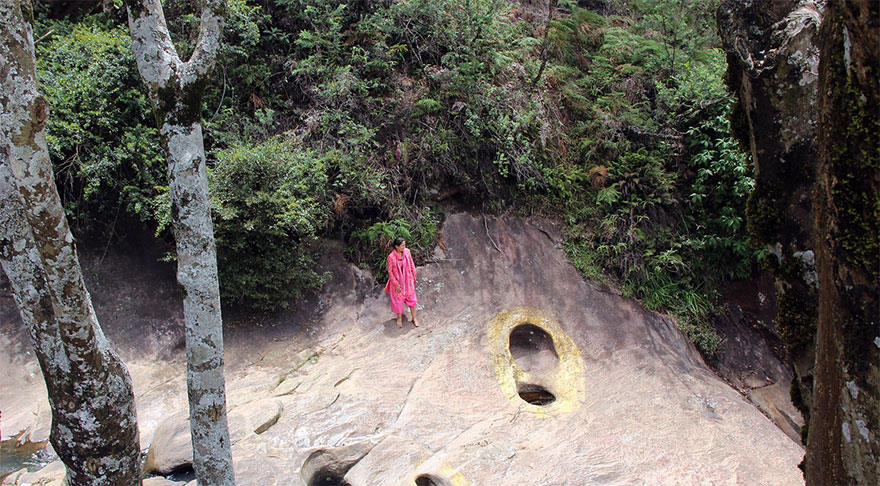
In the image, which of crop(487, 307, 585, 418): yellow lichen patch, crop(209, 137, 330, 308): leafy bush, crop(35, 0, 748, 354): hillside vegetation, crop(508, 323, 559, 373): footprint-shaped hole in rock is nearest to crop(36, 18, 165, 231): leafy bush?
crop(35, 0, 748, 354): hillside vegetation

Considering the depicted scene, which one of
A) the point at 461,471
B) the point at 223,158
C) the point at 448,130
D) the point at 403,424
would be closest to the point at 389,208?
the point at 448,130

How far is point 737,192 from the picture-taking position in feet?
31.7

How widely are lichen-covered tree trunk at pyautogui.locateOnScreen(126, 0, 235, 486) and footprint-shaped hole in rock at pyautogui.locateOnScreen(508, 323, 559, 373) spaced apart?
16.8 feet

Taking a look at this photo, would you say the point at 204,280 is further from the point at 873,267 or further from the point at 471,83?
the point at 471,83

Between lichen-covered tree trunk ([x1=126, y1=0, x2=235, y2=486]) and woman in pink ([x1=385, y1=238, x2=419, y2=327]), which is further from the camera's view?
woman in pink ([x1=385, y1=238, x2=419, y2=327])

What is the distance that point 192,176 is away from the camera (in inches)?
160

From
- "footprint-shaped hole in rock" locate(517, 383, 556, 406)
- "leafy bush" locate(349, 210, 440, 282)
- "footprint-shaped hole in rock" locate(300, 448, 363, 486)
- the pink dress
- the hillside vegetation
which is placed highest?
the hillside vegetation

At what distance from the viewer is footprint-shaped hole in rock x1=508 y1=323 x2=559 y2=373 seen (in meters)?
8.44

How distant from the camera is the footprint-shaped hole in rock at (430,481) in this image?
5.62 metres

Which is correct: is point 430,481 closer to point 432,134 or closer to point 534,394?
point 534,394

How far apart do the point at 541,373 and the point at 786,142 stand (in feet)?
18.3

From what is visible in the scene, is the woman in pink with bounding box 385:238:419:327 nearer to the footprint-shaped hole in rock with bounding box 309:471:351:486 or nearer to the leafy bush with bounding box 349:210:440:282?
the leafy bush with bounding box 349:210:440:282

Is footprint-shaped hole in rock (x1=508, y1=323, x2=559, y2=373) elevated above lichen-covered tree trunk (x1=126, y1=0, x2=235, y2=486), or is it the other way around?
lichen-covered tree trunk (x1=126, y1=0, x2=235, y2=486)

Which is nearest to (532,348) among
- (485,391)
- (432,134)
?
(485,391)
